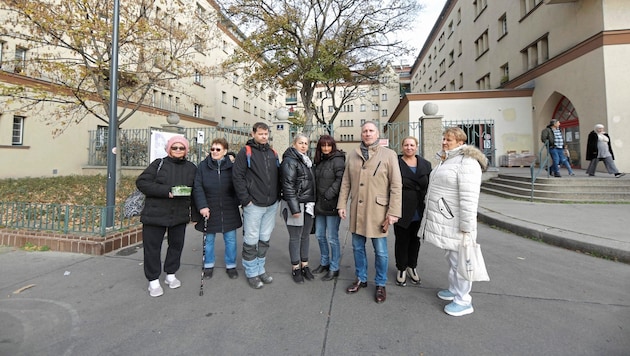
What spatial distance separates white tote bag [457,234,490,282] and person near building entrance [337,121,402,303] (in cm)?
64

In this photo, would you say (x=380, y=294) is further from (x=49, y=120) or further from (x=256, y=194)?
(x=49, y=120)

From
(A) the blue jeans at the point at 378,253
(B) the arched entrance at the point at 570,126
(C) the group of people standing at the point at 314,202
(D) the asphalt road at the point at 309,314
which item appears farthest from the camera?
(B) the arched entrance at the point at 570,126

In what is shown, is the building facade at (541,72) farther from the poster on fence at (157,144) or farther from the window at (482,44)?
the poster on fence at (157,144)

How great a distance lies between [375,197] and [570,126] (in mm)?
15449

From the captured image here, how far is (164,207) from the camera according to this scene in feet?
10.6

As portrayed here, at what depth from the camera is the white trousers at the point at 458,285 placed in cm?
269

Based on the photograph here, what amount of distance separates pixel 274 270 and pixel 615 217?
6818 mm

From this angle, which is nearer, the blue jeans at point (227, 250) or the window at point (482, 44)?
the blue jeans at point (227, 250)

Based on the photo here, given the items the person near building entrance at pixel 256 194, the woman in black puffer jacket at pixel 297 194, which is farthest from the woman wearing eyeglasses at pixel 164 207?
the woman in black puffer jacket at pixel 297 194

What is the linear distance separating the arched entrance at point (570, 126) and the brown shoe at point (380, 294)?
14.5 m

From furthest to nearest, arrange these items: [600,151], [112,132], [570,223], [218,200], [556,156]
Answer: [600,151] < [556,156] < [570,223] < [112,132] < [218,200]

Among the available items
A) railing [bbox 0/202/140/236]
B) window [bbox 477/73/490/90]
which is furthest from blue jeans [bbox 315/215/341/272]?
window [bbox 477/73/490/90]

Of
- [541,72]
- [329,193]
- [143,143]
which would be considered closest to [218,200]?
[329,193]

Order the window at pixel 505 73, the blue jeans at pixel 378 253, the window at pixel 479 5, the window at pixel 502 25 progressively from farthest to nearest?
the window at pixel 479 5 → the window at pixel 502 25 → the window at pixel 505 73 → the blue jeans at pixel 378 253
